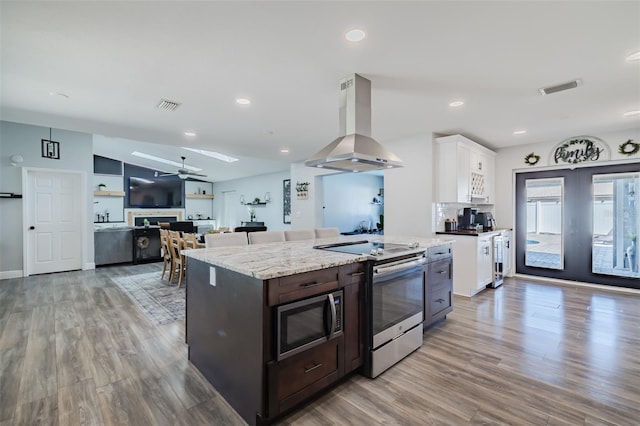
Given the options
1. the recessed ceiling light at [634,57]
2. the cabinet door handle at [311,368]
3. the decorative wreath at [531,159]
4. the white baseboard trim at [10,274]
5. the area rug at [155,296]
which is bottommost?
the area rug at [155,296]

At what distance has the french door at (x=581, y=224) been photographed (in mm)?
4680

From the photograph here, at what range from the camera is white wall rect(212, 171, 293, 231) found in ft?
31.7

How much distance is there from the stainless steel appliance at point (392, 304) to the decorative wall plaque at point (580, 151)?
423 centimetres

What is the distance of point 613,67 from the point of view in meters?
2.56

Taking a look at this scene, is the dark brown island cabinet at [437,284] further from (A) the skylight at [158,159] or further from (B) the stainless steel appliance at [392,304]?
(A) the skylight at [158,159]

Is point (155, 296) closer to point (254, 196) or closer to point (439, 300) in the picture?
point (439, 300)

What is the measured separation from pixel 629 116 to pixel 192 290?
578 cm

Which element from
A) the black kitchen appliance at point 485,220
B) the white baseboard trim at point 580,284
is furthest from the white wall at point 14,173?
the white baseboard trim at point 580,284

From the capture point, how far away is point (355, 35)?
2121mm

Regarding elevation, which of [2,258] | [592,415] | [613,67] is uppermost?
[613,67]

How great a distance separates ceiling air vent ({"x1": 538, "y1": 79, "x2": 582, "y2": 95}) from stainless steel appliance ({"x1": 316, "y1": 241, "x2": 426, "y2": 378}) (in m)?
2.15

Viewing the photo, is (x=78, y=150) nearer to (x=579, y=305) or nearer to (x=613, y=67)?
(x=613, y=67)

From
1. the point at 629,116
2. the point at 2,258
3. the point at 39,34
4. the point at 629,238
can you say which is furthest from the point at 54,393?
the point at 629,238

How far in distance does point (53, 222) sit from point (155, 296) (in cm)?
341
